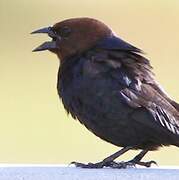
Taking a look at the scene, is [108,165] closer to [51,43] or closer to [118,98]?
[118,98]

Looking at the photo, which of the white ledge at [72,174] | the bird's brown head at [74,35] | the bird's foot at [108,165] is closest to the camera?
the white ledge at [72,174]

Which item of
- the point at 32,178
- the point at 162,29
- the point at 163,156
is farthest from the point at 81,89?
the point at 162,29

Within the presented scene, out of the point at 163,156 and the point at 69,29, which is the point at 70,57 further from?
the point at 163,156

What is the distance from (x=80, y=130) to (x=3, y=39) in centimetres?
138

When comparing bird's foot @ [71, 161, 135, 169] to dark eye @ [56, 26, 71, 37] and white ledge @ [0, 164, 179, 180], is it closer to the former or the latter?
white ledge @ [0, 164, 179, 180]

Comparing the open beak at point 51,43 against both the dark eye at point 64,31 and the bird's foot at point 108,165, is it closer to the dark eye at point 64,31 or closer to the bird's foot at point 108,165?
the dark eye at point 64,31

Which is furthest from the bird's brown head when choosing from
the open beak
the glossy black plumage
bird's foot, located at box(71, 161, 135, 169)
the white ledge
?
the white ledge

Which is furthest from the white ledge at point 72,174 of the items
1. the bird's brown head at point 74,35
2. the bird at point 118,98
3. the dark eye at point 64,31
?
the dark eye at point 64,31

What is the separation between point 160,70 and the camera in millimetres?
9438

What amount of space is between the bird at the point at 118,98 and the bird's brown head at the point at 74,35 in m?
0.03

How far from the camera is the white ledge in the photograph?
4.10 m

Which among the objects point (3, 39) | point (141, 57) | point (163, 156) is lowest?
point (163, 156)

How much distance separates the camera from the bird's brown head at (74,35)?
5.42 meters

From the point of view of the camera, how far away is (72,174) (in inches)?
163
